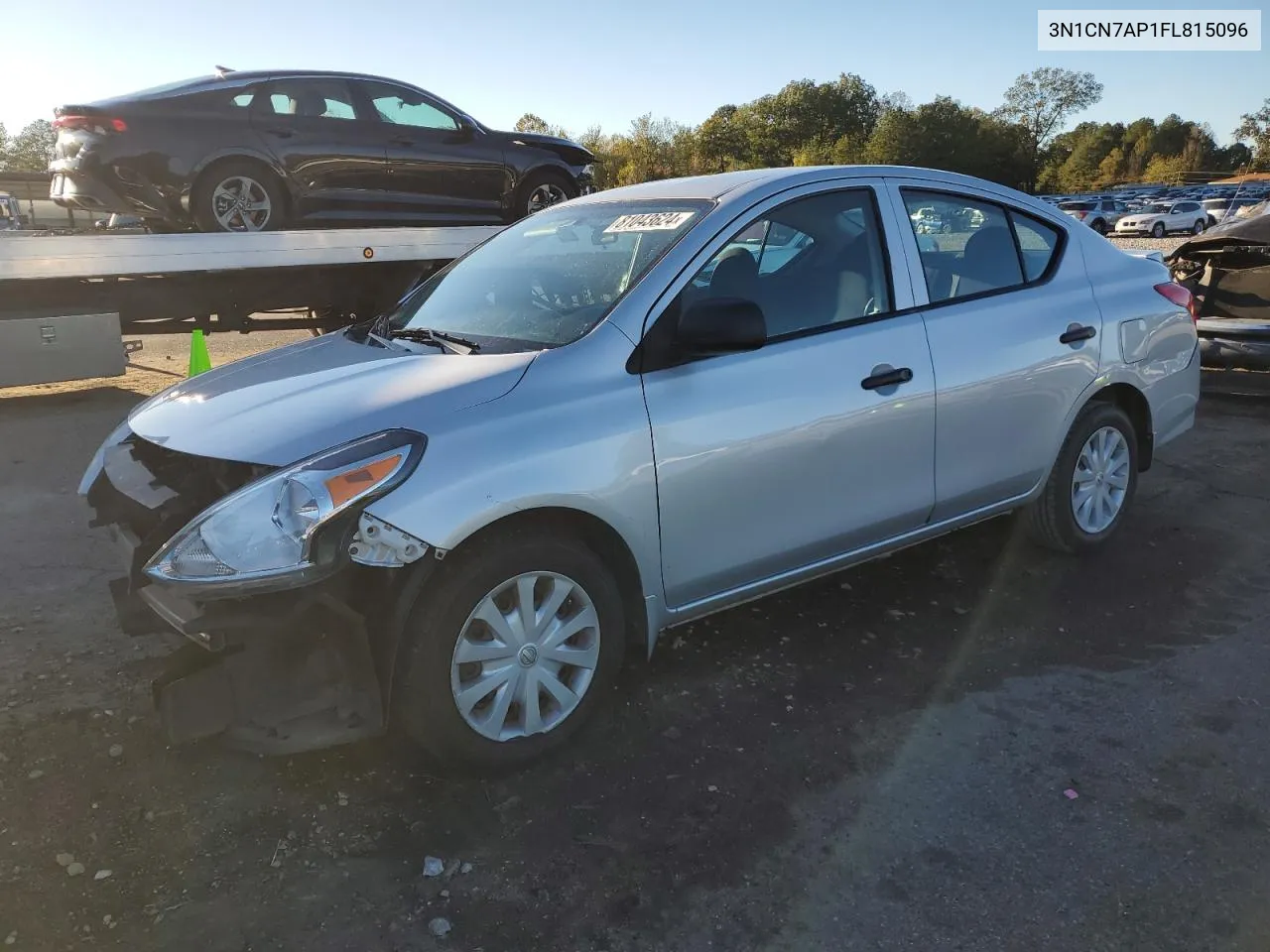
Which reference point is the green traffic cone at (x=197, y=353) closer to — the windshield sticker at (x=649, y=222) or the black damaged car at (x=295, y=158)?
the black damaged car at (x=295, y=158)

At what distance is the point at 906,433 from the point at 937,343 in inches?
15.4

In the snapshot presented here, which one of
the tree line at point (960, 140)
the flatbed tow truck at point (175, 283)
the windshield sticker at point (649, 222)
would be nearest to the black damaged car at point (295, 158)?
the flatbed tow truck at point (175, 283)

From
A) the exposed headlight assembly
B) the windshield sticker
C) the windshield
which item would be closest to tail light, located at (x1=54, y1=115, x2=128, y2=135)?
the windshield

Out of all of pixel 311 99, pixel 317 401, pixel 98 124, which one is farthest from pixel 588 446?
pixel 311 99

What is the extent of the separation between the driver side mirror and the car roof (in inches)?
23.0

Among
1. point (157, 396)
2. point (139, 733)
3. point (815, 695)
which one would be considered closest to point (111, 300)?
point (157, 396)

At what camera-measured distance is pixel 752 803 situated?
2.77m

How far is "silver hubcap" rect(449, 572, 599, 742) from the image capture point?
108 inches

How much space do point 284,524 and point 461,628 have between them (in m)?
0.54

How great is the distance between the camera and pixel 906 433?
140 inches

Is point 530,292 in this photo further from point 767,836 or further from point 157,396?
point 767,836

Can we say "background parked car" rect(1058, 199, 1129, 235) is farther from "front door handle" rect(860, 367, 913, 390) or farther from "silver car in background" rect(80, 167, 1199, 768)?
"front door handle" rect(860, 367, 913, 390)

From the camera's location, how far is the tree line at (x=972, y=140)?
80.1 meters

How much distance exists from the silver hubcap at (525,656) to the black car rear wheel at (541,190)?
22.8ft
